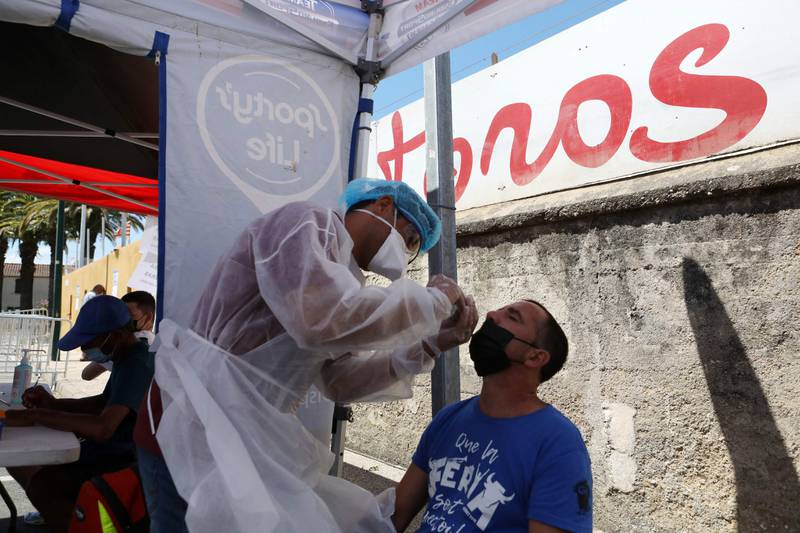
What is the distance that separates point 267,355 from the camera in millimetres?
1646

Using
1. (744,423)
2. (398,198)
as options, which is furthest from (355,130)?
(744,423)

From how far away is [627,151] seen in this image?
3592 millimetres

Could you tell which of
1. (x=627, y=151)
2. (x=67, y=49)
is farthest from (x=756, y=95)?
(x=67, y=49)

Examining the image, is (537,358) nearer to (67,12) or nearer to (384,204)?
(384,204)

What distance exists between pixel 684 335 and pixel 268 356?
2.24 m

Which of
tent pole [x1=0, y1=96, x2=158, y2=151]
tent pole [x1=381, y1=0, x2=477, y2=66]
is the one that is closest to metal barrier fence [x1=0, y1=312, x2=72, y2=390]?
tent pole [x1=0, y1=96, x2=158, y2=151]

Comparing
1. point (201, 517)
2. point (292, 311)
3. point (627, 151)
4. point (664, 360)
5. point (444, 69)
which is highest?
point (444, 69)

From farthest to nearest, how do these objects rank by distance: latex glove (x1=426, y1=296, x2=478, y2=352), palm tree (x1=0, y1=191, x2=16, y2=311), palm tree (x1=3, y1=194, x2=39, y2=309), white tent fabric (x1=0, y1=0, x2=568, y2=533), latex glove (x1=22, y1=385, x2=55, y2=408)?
1. palm tree (x1=3, y1=194, x2=39, y2=309)
2. palm tree (x1=0, y1=191, x2=16, y2=311)
3. latex glove (x1=22, y1=385, x2=55, y2=408)
4. white tent fabric (x1=0, y1=0, x2=568, y2=533)
5. latex glove (x1=426, y1=296, x2=478, y2=352)

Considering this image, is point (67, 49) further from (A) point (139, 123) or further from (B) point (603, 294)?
(B) point (603, 294)

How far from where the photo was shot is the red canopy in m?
5.12

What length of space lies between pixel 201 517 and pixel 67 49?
284 centimetres

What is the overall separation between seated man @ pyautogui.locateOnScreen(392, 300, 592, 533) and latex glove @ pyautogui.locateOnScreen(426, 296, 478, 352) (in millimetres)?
148

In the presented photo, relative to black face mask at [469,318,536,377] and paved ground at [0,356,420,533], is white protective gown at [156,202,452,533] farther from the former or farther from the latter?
paved ground at [0,356,420,533]

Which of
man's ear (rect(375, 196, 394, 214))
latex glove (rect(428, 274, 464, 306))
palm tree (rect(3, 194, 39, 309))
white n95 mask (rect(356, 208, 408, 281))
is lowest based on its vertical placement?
latex glove (rect(428, 274, 464, 306))
